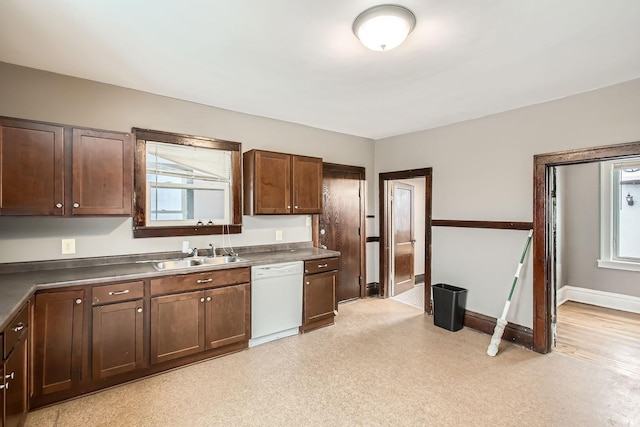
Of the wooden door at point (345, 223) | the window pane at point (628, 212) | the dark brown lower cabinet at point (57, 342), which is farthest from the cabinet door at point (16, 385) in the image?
the window pane at point (628, 212)

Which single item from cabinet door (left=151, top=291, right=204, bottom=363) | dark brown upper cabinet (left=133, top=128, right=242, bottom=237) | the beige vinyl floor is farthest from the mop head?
dark brown upper cabinet (left=133, top=128, right=242, bottom=237)

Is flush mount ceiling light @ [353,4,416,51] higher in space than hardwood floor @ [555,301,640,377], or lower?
higher

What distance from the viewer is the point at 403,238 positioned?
5223mm

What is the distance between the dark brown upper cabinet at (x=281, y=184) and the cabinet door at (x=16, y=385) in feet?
6.97

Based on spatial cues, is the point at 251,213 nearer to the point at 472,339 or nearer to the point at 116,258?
the point at 116,258

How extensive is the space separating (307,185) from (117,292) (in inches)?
87.3

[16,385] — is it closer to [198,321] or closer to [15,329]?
[15,329]

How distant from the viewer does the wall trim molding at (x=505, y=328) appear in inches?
128

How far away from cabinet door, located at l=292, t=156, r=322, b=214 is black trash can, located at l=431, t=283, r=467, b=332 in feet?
5.93

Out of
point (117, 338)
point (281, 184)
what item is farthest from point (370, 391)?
point (281, 184)

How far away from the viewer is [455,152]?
395 cm

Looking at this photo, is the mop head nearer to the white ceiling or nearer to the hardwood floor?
the hardwood floor

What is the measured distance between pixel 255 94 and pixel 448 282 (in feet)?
10.7

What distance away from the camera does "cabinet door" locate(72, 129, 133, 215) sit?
2473 millimetres
